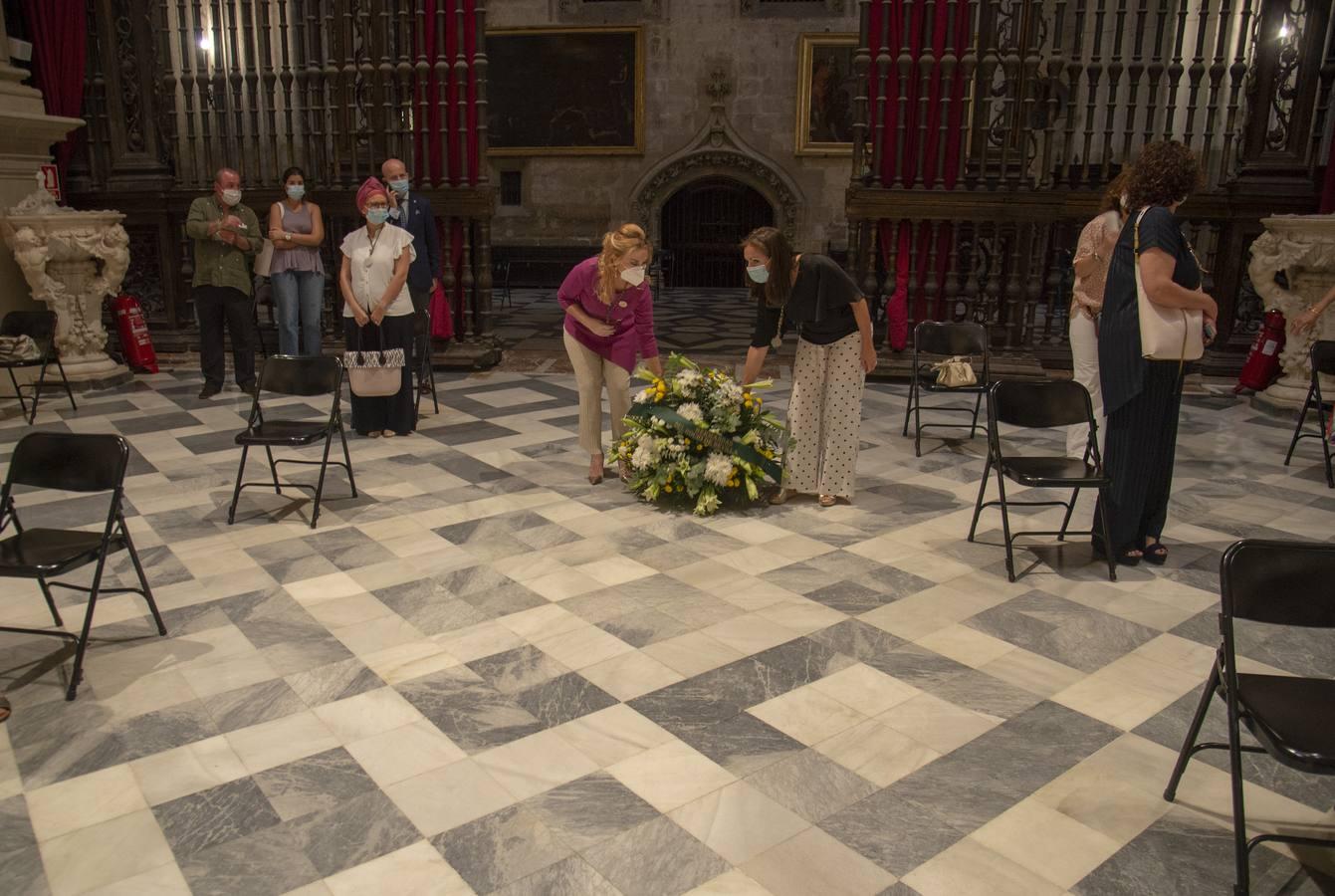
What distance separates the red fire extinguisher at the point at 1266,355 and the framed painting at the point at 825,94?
7448mm

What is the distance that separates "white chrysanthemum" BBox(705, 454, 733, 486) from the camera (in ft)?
17.8

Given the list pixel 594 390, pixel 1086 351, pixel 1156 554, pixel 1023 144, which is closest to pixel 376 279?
pixel 594 390

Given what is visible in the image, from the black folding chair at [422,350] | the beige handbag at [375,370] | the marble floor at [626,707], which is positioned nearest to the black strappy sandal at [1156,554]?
the marble floor at [626,707]

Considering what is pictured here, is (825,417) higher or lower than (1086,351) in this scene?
lower

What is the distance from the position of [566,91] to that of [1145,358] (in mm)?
12502

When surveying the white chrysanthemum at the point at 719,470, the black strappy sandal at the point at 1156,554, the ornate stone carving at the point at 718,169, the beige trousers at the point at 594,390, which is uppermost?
the ornate stone carving at the point at 718,169

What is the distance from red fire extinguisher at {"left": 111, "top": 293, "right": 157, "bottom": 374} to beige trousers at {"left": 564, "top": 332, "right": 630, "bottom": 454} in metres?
5.21

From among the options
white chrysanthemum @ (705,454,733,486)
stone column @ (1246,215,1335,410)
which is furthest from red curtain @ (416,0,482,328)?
stone column @ (1246,215,1335,410)

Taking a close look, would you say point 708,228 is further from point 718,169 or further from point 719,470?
point 719,470

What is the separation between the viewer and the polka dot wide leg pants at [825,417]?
Result: 17.7 feet

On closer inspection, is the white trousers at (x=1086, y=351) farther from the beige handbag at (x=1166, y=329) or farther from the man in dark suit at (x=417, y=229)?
Result: the man in dark suit at (x=417, y=229)

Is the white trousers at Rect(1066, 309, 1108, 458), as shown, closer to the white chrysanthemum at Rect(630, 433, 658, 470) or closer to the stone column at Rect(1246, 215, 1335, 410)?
the white chrysanthemum at Rect(630, 433, 658, 470)

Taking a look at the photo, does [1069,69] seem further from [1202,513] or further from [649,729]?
[649,729]

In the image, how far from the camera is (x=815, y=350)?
212 inches
